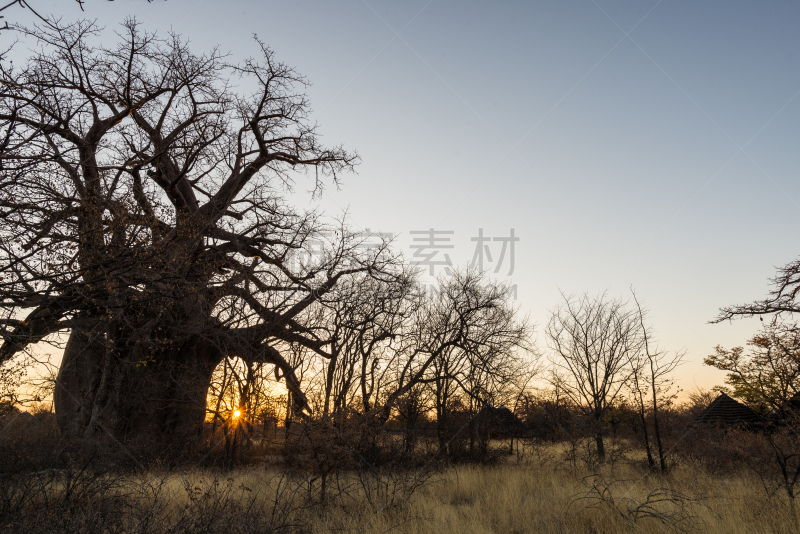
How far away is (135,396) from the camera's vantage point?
38.4 feet

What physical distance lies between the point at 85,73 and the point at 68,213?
19.8ft

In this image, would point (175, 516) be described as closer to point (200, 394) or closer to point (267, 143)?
point (200, 394)

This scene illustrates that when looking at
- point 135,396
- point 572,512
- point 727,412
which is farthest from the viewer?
point 727,412

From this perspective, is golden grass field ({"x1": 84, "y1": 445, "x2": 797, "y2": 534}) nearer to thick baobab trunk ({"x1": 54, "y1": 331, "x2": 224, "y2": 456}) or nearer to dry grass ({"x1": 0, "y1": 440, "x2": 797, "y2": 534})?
dry grass ({"x1": 0, "y1": 440, "x2": 797, "y2": 534})

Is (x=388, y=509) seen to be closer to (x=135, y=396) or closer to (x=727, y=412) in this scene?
(x=135, y=396)

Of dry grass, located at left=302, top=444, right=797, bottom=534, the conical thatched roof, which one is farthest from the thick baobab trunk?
the conical thatched roof

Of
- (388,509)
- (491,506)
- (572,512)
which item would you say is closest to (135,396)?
(388,509)

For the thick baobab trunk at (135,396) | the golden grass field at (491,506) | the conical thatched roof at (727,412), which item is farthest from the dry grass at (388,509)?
the conical thatched roof at (727,412)

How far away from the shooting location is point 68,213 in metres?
4.70

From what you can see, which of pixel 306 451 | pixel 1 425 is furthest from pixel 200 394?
pixel 306 451

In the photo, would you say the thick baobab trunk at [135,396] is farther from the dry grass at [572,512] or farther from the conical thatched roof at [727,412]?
the conical thatched roof at [727,412]

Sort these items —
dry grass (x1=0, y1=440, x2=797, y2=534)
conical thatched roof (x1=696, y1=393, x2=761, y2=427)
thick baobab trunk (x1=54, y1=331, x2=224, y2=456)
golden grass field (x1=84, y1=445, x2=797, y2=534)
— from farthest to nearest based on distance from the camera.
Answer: conical thatched roof (x1=696, y1=393, x2=761, y2=427) → thick baobab trunk (x1=54, y1=331, x2=224, y2=456) → golden grass field (x1=84, y1=445, x2=797, y2=534) → dry grass (x1=0, y1=440, x2=797, y2=534)

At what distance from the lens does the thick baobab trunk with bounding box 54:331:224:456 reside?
11.1 m

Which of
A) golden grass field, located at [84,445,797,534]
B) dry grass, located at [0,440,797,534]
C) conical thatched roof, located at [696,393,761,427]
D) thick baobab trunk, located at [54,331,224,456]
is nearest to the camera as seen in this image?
dry grass, located at [0,440,797,534]
